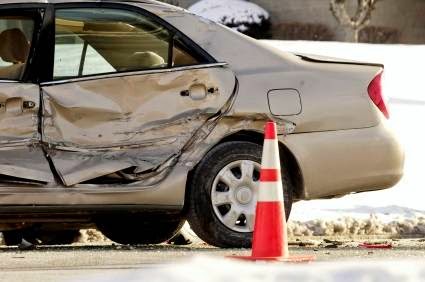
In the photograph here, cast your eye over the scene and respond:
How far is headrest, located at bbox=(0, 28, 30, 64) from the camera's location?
9.73 metres

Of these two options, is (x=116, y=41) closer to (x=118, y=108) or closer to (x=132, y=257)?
(x=118, y=108)

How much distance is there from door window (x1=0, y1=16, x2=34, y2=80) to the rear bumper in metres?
1.64

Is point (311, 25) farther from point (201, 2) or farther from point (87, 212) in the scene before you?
point (87, 212)

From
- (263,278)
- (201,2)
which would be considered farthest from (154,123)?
(201,2)

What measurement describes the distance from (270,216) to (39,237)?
9.91ft

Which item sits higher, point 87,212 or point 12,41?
point 12,41

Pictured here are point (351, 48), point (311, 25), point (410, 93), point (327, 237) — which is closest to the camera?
point (327, 237)

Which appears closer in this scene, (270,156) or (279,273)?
(279,273)

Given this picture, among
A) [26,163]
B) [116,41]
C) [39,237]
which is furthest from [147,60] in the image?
[39,237]

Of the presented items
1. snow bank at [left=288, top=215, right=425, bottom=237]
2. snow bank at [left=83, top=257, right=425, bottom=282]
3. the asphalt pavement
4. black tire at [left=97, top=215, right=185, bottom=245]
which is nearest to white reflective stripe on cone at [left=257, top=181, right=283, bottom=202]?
the asphalt pavement

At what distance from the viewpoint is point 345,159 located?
31.7 feet

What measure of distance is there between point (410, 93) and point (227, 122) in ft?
39.4

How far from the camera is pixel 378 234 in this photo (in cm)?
1183

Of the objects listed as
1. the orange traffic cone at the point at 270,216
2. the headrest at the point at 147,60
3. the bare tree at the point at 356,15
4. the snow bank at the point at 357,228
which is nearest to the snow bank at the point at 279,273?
the orange traffic cone at the point at 270,216
